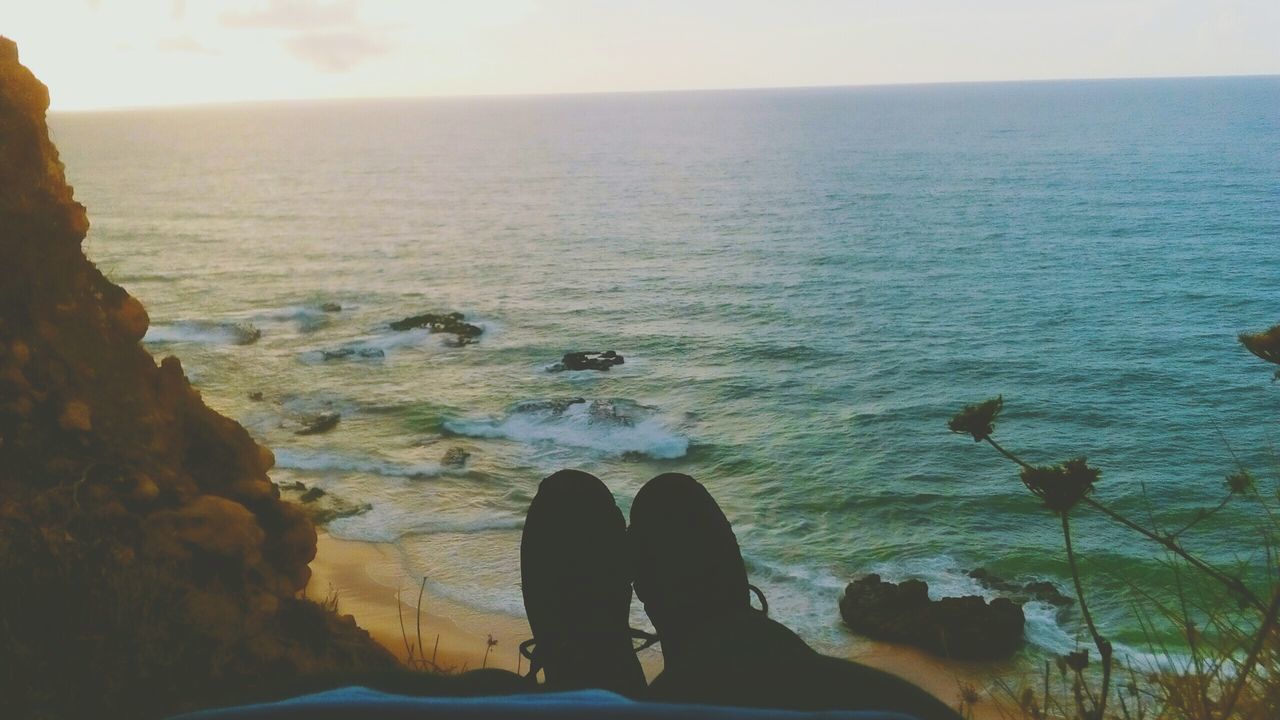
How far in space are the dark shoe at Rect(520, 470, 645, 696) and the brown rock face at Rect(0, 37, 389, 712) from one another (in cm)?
134

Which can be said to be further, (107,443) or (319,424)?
(319,424)

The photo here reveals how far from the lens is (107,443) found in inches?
226

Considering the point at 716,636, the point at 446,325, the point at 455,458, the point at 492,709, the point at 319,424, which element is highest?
the point at 492,709

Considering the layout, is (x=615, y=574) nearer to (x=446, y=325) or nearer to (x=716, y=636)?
(x=716, y=636)

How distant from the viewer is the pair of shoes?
2.89 metres

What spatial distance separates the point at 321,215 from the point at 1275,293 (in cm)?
5065

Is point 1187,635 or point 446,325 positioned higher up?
point 1187,635

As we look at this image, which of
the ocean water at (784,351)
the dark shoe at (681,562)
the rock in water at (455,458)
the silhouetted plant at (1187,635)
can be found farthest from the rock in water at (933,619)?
the silhouetted plant at (1187,635)

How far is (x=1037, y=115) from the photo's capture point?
12469cm

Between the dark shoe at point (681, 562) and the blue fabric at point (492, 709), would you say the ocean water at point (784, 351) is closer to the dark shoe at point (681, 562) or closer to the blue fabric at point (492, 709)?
the blue fabric at point (492, 709)

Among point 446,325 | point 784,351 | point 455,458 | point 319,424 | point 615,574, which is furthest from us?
point 446,325

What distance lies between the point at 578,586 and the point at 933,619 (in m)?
8.90

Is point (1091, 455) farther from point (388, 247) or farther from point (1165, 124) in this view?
point (1165, 124)

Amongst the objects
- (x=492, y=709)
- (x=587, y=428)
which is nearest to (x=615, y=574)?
(x=492, y=709)
